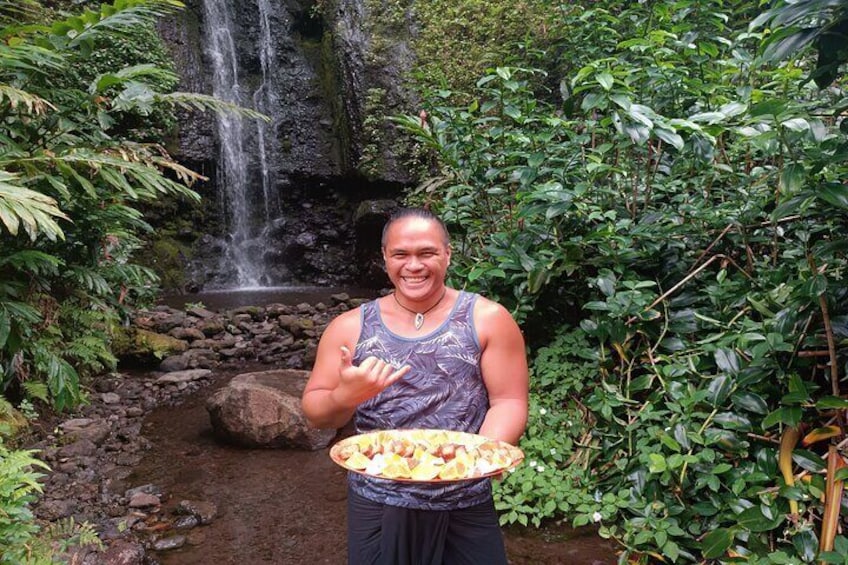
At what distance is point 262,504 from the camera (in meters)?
3.68

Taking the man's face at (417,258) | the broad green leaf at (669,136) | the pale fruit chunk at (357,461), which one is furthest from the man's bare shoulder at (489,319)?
the broad green leaf at (669,136)

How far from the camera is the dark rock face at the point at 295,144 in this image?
11.3 meters

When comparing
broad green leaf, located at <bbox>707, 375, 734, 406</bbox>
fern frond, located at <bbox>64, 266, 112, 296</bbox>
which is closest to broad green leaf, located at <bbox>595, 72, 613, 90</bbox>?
broad green leaf, located at <bbox>707, 375, 734, 406</bbox>

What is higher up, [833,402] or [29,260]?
[29,260]

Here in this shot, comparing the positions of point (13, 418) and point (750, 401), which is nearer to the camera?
point (750, 401)

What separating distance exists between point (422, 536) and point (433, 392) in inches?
14.1

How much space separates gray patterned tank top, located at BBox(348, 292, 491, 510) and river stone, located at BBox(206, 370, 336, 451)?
122 inches

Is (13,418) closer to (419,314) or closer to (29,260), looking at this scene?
(29,260)

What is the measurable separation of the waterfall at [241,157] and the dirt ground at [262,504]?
24.8ft

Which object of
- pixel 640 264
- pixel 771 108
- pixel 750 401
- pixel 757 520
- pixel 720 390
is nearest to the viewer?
pixel 771 108

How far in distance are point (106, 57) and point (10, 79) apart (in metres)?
6.30

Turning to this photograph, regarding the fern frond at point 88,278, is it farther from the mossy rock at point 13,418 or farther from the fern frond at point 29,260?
the mossy rock at point 13,418

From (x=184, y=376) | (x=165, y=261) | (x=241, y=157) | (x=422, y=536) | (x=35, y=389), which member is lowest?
(x=184, y=376)

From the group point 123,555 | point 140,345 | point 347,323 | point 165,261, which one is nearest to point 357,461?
point 347,323
